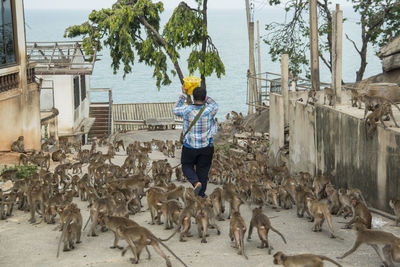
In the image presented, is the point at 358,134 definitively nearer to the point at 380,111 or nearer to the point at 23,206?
the point at 380,111

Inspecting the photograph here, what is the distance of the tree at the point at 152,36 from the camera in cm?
2936

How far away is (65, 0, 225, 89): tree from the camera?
2936 cm

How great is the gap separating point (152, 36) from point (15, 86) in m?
13.4

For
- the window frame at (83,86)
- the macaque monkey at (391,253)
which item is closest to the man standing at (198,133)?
the macaque monkey at (391,253)

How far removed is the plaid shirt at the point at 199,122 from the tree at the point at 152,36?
19.3 m

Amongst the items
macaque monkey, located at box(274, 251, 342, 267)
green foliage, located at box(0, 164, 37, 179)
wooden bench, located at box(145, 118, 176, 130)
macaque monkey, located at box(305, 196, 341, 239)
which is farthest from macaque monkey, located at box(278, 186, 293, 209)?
wooden bench, located at box(145, 118, 176, 130)

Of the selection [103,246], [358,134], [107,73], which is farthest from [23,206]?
[107,73]

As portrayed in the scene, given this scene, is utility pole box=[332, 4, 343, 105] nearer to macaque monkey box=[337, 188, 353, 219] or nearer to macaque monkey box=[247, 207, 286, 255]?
macaque monkey box=[337, 188, 353, 219]

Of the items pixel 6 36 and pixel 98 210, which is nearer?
pixel 98 210

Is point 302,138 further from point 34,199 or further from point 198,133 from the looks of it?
point 34,199

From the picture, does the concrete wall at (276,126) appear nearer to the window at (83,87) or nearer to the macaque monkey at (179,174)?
the macaque monkey at (179,174)

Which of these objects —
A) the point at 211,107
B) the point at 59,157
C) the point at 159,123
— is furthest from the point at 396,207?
the point at 159,123

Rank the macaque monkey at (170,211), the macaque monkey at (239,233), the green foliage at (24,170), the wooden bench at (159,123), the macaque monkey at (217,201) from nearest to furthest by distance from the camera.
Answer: the macaque monkey at (239,233) < the macaque monkey at (170,211) < the macaque monkey at (217,201) < the green foliage at (24,170) < the wooden bench at (159,123)

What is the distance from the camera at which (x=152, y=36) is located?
3116cm
